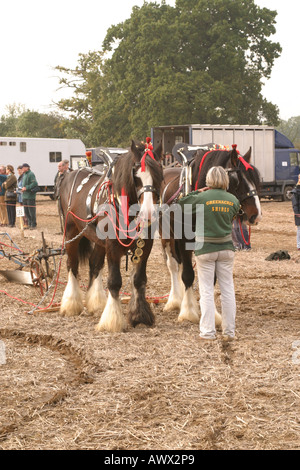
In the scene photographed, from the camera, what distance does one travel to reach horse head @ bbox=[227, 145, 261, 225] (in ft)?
21.4

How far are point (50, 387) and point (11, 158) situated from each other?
28.8 m

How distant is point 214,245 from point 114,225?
1.19m

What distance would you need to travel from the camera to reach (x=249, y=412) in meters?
4.12

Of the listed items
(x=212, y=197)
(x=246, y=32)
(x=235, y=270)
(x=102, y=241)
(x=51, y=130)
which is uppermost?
(x=246, y=32)

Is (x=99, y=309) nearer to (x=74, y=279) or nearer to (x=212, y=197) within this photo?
(x=74, y=279)

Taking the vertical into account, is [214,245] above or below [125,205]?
below

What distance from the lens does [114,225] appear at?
21.7 feet

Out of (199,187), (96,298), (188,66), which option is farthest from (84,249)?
(188,66)

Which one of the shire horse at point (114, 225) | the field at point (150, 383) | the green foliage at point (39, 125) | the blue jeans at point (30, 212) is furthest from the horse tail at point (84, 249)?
the green foliage at point (39, 125)

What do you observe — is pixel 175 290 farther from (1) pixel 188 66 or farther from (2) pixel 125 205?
(1) pixel 188 66

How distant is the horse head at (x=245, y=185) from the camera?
21.4 ft

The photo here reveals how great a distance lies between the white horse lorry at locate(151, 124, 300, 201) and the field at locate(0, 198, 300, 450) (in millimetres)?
20727
